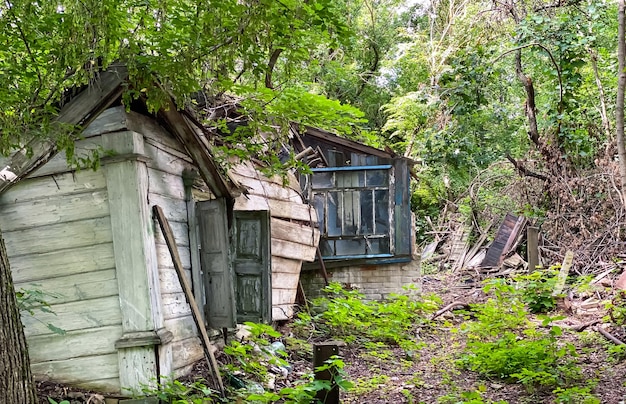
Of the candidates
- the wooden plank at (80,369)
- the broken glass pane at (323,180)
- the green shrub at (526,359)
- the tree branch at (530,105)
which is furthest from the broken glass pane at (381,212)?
the wooden plank at (80,369)

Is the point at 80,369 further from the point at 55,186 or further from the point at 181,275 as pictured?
the point at 55,186

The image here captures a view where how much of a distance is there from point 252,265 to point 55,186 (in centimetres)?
248

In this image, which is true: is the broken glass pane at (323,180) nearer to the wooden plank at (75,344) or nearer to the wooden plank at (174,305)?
the wooden plank at (174,305)

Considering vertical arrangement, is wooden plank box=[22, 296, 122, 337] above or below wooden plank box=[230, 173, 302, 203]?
below

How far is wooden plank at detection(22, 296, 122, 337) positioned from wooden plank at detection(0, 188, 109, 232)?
767mm

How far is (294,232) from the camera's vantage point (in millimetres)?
8938

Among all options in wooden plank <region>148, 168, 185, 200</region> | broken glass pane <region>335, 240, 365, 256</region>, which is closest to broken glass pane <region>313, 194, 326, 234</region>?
broken glass pane <region>335, 240, 365, 256</region>

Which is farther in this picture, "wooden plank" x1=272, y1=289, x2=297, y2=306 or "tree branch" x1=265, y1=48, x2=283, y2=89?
"wooden plank" x1=272, y1=289, x2=297, y2=306

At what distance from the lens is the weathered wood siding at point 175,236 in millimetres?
5133

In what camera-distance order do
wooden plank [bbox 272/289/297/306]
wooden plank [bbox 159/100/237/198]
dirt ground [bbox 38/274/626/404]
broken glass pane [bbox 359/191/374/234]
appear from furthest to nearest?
1. broken glass pane [bbox 359/191/374/234]
2. wooden plank [bbox 272/289/297/306]
3. dirt ground [bbox 38/274/626/404]
4. wooden plank [bbox 159/100/237/198]

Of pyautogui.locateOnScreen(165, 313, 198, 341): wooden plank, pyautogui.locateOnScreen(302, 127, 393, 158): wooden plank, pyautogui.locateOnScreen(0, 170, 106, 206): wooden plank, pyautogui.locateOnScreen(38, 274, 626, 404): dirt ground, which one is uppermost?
pyautogui.locateOnScreen(302, 127, 393, 158): wooden plank

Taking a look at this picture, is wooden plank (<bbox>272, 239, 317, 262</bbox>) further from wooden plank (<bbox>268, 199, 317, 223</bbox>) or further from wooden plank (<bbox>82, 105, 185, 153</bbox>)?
wooden plank (<bbox>82, 105, 185, 153</bbox>)

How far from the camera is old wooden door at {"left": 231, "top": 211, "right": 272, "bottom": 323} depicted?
21.1 feet

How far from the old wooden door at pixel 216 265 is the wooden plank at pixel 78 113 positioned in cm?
171
